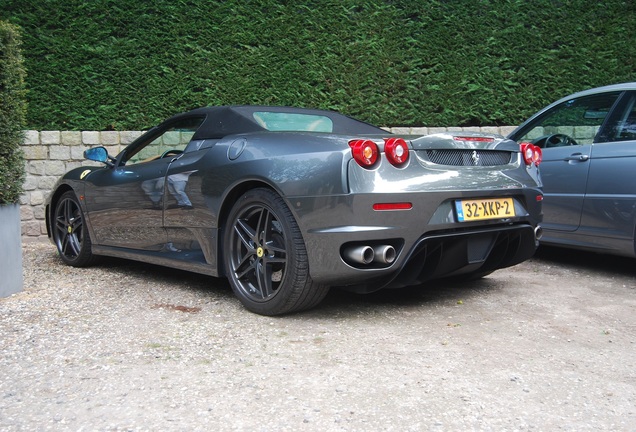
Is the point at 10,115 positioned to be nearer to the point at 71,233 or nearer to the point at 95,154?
the point at 95,154

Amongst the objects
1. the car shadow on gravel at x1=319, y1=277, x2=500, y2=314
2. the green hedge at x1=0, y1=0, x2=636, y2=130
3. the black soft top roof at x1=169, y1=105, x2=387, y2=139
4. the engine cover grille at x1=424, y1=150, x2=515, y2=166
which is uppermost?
the green hedge at x1=0, y1=0, x2=636, y2=130

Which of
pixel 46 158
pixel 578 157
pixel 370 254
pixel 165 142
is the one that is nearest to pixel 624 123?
pixel 578 157

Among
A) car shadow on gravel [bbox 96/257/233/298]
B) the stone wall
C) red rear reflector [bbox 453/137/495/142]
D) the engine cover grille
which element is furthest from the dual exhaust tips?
the stone wall

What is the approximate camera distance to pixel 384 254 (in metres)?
3.68

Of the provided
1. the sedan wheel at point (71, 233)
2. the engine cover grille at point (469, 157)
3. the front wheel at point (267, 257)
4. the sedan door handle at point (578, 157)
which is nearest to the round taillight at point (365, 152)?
the engine cover grille at point (469, 157)

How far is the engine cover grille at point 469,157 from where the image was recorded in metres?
3.95

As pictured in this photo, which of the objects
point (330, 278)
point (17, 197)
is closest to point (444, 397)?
point (330, 278)

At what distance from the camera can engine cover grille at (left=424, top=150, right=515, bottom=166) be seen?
395 cm

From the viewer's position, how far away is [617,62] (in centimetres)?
887

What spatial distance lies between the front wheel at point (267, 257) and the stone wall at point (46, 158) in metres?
4.45

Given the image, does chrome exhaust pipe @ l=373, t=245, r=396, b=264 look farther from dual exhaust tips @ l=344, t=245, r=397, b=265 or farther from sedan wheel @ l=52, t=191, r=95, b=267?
sedan wheel @ l=52, t=191, r=95, b=267

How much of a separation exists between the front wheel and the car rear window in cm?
70

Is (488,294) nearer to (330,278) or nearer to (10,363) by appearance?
(330,278)

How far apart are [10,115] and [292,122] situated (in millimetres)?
1941
